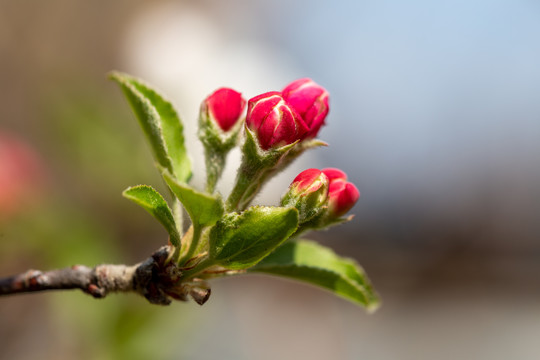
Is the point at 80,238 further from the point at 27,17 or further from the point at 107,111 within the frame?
the point at 27,17

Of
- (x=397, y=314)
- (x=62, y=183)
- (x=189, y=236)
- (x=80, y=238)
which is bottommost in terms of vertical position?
(x=397, y=314)

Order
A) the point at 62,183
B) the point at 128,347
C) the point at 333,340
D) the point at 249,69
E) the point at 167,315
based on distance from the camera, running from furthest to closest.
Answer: the point at 249,69
the point at 333,340
the point at 62,183
the point at 167,315
the point at 128,347

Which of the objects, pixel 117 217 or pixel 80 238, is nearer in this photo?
pixel 80 238

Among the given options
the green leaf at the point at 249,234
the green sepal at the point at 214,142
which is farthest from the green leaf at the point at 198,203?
the green sepal at the point at 214,142

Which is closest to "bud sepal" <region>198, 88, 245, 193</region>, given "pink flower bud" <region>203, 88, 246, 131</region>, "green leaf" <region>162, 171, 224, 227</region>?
"pink flower bud" <region>203, 88, 246, 131</region>

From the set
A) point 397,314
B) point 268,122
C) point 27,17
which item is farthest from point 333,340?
point 268,122

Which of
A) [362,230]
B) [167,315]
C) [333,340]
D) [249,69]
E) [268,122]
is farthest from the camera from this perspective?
[362,230]

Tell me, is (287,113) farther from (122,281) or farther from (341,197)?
(122,281)
